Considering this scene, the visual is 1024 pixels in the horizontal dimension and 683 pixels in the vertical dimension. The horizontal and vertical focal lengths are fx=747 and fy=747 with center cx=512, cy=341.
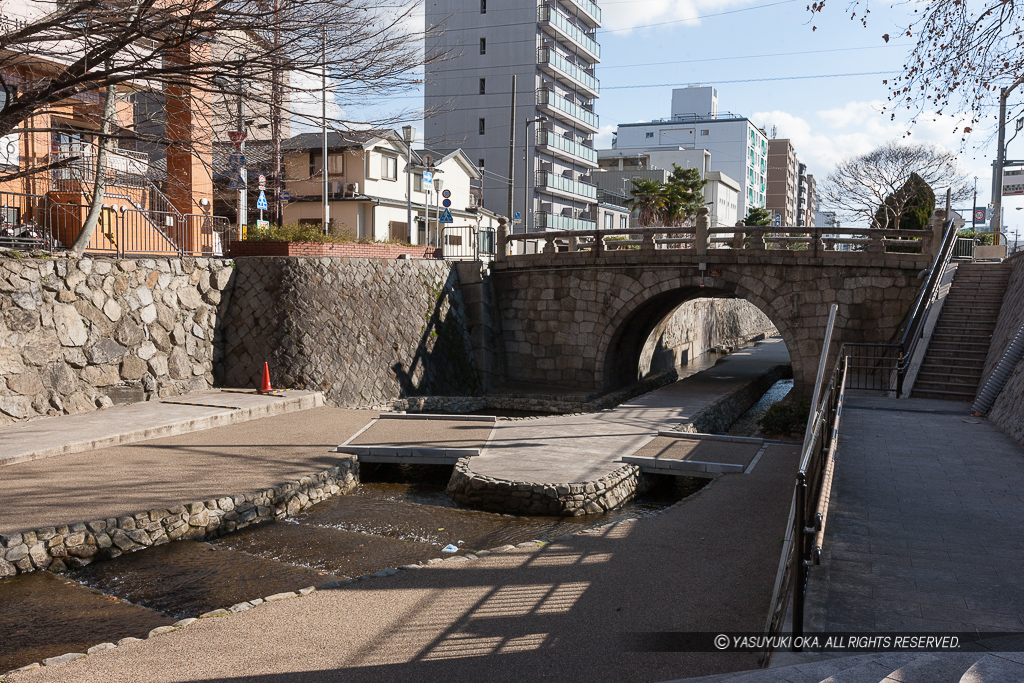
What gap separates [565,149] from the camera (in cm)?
4972

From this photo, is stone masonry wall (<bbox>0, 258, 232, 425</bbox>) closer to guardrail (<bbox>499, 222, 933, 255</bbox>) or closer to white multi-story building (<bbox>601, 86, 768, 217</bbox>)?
guardrail (<bbox>499, 222, 933, 255</bbox>)

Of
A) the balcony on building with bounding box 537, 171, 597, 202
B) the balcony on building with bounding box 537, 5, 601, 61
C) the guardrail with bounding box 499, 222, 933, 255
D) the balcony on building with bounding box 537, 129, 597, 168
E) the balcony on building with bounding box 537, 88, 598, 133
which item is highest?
the balcony on building with bounding box 537, 5, 601, 61

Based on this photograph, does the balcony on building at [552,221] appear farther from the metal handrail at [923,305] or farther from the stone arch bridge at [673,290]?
the metal handrail at [923,305]

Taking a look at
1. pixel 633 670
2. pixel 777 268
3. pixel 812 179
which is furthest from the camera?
pixel 812 179

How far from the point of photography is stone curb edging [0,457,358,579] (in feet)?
27.7

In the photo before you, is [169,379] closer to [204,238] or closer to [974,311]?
[204,238]

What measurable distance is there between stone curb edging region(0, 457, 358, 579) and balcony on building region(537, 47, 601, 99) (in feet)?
131

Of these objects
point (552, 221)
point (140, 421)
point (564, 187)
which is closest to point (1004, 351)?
point (140, 421)

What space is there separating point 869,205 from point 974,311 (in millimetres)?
35307

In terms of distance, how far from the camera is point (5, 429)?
41.8ft

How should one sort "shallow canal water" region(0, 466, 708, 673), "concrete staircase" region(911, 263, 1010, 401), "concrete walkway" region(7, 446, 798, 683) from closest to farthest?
"concrete walkway" region(7, 446, 798, 683), "shallow canal water" region(0, 466, 708, 673), "concrete staircase" region(911, 263, 1010, 401)

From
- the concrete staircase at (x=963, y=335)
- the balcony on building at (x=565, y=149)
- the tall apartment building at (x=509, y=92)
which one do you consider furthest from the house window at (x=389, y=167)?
the concrete staircase at (x=963, y=335)

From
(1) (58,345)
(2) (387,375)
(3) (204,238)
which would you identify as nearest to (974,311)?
(2) (387,375)

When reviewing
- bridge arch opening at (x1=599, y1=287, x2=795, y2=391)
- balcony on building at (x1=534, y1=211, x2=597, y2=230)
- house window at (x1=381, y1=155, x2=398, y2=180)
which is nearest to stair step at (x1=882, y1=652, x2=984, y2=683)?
bridge arch opening at (x1=599, y1=287, x2=795, y2=391)
